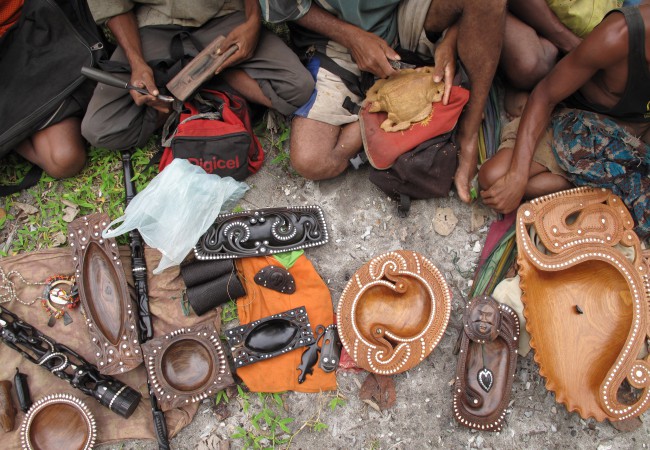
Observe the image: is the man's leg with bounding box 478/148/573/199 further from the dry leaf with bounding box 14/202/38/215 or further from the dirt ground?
the dry leaf with bounding box 14/202/38/215

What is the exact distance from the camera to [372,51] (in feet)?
8.75

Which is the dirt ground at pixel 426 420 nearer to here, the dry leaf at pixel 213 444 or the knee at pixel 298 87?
the dry leaf at pixel 213 444

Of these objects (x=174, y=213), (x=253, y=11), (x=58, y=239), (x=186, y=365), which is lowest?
(x=186, y=365)

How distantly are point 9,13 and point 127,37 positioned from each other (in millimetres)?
635

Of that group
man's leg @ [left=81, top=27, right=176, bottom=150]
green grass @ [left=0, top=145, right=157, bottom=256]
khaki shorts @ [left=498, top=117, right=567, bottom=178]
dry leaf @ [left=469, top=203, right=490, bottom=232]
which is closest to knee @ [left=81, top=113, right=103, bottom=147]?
man's leg @ [left=81, top=27, right=176, bottom=150]

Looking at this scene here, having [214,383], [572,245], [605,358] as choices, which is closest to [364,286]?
[214,383]

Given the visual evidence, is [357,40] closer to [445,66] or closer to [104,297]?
[445,66]

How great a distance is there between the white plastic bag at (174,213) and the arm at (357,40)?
3.51ft

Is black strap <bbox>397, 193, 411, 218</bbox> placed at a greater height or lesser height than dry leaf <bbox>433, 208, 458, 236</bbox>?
greater

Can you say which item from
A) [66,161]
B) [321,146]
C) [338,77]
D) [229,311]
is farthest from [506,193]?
[66,161]

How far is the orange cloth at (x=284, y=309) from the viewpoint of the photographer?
8.57 ft

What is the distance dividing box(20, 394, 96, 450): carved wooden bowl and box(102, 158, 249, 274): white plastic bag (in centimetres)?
81

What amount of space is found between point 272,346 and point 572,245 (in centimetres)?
172

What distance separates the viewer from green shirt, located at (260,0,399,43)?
8.56 feet
